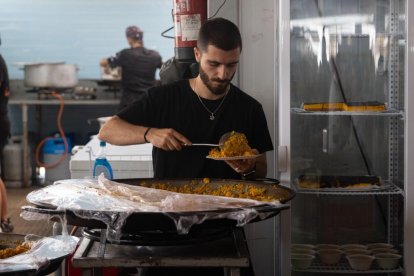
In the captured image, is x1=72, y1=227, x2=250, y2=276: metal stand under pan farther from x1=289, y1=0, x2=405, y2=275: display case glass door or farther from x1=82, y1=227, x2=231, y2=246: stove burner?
x1=289, y1=0, x2=405, y2=275: display case glass door

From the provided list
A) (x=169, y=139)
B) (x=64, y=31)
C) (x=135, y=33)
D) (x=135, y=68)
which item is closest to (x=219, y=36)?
(x=169, y=139)

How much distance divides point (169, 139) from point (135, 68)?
5321 millimetres

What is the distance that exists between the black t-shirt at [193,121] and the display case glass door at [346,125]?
18.8 inches

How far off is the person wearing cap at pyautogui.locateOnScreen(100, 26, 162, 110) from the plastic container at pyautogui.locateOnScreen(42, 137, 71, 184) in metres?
0.84

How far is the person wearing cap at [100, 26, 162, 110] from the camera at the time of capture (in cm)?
801

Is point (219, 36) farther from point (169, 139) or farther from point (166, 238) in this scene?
point (166, 238)

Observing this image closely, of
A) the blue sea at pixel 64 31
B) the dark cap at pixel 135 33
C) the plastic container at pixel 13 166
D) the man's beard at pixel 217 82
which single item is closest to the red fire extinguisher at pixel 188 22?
the man's beard at pixel 217 82

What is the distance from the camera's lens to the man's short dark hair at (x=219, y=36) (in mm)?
2938

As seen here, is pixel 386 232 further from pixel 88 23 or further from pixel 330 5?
pixel 88 23

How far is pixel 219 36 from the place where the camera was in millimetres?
2949

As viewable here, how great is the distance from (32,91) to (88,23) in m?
1.27

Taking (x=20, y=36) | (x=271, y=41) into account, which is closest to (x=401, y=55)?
(x=271, y=41)

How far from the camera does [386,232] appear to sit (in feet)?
12.4

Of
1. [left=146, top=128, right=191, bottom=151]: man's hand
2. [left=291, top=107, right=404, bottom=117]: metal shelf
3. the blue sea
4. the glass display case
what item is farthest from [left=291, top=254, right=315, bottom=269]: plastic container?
the blue sea
